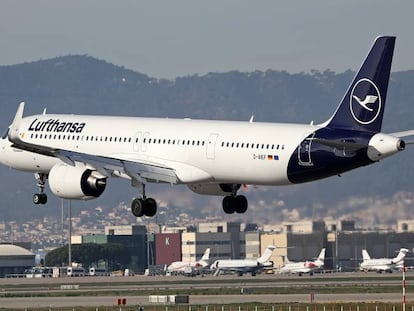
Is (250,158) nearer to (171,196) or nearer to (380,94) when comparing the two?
(380,94)

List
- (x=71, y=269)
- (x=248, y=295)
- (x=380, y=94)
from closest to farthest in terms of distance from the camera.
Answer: (x=380, y=94) → (x=248, y=295) → (x=71, y=269)

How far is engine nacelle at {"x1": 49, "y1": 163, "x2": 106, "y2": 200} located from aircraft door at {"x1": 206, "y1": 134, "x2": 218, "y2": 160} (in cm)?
703

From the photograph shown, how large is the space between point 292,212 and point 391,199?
1432 cm

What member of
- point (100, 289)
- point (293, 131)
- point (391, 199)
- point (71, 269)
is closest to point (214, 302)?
point (293, 131)

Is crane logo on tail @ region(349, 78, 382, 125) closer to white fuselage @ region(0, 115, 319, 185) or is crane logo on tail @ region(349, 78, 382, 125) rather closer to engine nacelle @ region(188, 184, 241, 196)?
white fuselage @ region(0, 115, 319, 185)

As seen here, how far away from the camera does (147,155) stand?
93000 millimetres

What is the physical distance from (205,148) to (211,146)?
0.47 metres

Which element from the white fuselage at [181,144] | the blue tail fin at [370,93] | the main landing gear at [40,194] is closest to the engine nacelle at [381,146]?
the blue tail fin at [370,93]

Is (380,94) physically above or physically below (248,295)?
above

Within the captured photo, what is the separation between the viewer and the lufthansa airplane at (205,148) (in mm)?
85312

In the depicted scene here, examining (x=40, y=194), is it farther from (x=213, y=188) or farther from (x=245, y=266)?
(x=245, y=266)

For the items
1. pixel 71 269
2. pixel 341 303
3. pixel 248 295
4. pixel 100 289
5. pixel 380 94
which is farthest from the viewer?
pixel 71 269

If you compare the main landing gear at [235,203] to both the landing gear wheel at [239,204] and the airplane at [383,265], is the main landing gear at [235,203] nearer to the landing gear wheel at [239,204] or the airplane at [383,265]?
the landing gear wheel at [239,204]

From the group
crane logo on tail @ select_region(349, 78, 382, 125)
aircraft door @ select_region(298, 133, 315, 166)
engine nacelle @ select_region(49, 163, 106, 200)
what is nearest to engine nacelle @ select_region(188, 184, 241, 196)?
engine nacelle @ select_region(49, 163, 106, 200)
